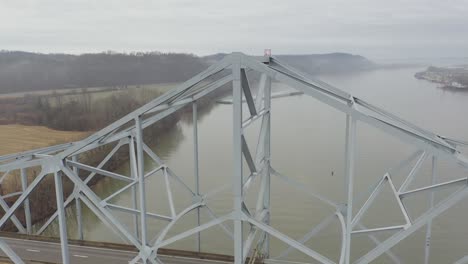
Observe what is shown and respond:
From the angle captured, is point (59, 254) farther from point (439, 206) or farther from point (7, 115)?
point (7, 115)

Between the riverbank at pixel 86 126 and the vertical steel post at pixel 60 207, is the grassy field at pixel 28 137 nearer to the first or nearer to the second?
the riverbank at pixel 86 126

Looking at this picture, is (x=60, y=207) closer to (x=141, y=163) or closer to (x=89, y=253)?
(x=141, y=163)

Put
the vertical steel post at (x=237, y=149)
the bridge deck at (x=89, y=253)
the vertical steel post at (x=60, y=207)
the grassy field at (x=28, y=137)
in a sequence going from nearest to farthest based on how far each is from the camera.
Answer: the vertical steel post at (x=237, y=149) → the vertical steel post at (x=60, y=207) → the bridge deck at (x=89, y=253) → the grassy field at (x=28, y=137)

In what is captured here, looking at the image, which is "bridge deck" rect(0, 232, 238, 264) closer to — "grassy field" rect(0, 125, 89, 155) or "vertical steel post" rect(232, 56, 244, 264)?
"vertical steel post" rect(232, 56, 244, 264)

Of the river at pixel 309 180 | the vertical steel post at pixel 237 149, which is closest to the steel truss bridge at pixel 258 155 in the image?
the vertical steel post at pixel 237 149

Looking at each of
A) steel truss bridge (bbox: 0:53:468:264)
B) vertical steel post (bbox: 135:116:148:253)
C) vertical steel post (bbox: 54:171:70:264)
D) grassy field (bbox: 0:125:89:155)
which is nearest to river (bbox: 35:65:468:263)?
steel truss bridge (bbox: 0:53:468:264)

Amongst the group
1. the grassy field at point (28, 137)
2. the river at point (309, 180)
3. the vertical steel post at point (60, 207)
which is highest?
the vertical steel post at point (60, 207)

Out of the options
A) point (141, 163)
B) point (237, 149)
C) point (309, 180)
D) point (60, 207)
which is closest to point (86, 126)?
point (309, 180)
